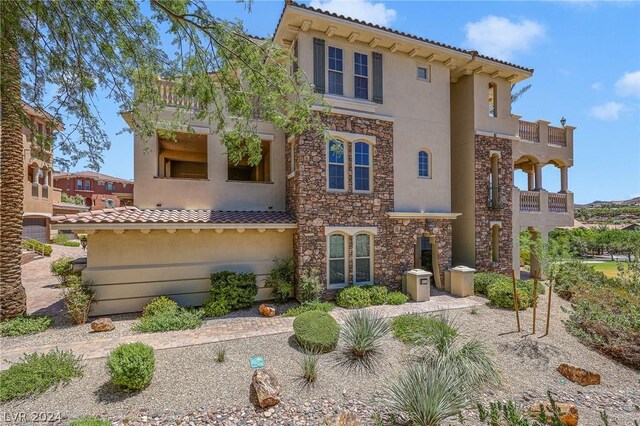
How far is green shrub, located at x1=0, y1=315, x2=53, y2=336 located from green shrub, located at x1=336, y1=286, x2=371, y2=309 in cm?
954

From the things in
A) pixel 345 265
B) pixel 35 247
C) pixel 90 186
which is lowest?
pixel 35 247

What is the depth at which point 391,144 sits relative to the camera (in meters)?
12.7

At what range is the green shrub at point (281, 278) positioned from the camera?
11.4 metres

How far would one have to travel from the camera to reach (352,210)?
39.3ft

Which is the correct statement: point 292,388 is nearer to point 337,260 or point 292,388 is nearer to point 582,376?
point 337,260

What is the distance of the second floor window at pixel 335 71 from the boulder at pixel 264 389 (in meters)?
10.4

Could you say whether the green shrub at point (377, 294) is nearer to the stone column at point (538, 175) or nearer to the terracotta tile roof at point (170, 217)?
the terracotta tile roof at point (170, 217)

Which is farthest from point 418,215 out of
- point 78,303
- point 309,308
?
point 78,303

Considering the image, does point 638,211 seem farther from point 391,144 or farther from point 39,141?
point 39,141

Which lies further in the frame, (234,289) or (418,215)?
(418,215)

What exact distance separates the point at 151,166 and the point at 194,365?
27.5 ft

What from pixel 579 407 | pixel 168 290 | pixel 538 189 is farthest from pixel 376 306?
pixel 538 189

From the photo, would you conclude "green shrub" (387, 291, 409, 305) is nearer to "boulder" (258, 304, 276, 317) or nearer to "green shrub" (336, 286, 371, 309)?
"green shrub" (336, 286, 371, 309)

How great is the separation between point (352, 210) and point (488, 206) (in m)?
7.59
